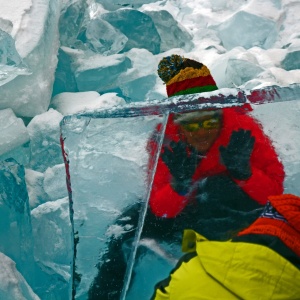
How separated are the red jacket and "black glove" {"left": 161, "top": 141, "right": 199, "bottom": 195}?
14 mm

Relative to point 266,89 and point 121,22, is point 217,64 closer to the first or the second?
point 121,22

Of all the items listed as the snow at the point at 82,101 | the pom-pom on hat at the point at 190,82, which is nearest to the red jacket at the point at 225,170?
the pom-pom on hat at the point at 190,82

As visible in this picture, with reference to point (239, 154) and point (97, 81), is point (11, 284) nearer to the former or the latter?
point (239, 154)

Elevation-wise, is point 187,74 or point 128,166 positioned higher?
point 187,74

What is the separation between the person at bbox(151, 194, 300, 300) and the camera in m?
0.54

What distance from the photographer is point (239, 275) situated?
556 millimetres

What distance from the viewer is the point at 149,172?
1.26 metres

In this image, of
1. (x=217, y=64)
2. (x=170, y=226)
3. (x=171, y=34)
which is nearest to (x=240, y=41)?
(x=171, y=34)

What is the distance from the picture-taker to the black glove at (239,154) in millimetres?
1196

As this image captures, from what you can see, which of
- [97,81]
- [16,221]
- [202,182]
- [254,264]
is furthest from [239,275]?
[97,81]

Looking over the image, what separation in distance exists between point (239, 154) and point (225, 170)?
0.06m

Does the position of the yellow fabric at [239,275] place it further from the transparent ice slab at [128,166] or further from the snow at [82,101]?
→ the snow at [82,101]

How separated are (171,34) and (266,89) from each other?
271 cm

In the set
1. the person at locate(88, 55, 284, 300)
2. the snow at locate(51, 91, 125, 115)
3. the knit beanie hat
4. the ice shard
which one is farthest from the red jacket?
the snow at locate(51, 91, 125, 115)
